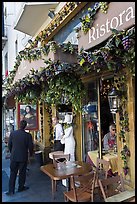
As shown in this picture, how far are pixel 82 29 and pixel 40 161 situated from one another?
615 cm

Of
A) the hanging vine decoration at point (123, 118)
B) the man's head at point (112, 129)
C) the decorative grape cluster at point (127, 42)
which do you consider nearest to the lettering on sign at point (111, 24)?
the decorative grape cluster at point (127, 42)

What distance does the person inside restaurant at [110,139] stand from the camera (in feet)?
17.9

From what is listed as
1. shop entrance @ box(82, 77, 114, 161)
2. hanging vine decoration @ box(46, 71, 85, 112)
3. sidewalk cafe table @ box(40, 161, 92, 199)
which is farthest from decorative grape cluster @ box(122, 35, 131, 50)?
sidewalk cafe table @ box(40, 161, 92, 199)

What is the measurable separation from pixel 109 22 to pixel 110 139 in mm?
3275

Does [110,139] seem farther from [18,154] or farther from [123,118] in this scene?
[18,154]

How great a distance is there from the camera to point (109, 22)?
3.03 m

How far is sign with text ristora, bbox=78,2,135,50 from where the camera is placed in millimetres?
2697

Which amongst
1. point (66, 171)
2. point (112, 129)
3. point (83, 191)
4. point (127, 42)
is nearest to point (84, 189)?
point (83, 191)

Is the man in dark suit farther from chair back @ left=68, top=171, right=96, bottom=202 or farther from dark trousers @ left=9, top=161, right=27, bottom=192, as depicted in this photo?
chair back @ left=68, top=171, right=96, bottom=202

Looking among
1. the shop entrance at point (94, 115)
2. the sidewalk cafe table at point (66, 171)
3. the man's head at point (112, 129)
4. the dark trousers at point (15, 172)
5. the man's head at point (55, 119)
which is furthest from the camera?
the man's head at point (55, 119)

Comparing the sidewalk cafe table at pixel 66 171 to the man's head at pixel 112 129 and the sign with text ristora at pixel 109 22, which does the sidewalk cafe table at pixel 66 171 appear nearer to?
the man's head at pixel 112 129

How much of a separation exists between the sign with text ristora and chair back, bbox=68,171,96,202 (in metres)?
2.15

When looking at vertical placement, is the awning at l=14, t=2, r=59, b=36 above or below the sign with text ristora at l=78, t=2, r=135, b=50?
above

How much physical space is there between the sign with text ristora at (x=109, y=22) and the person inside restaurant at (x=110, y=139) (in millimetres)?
2534
